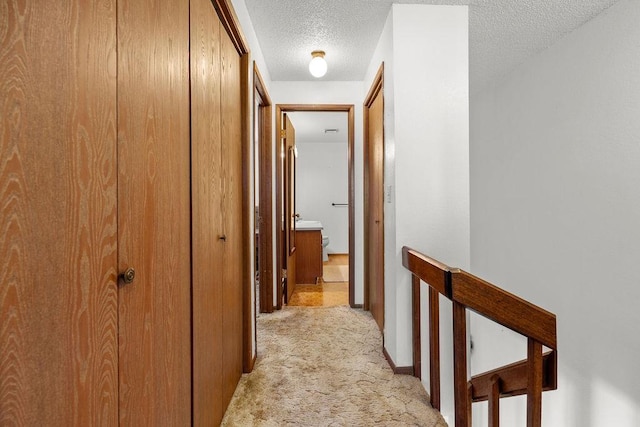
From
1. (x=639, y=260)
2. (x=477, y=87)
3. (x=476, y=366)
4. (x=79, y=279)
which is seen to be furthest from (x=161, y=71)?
(x=476, y=366)

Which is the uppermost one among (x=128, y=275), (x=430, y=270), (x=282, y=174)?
(x=282, y=174)

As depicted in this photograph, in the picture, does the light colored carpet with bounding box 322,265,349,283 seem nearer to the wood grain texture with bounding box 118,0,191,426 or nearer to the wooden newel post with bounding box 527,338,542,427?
the wooden newel post with bounding box 527,338,542,427

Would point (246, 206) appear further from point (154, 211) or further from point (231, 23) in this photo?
point (154, 211)

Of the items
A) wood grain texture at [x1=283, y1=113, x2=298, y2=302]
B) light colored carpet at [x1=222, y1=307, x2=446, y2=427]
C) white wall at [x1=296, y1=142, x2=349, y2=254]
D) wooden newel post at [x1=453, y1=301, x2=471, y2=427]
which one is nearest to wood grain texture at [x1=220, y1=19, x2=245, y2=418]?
light colored carpet at [x1=222, y1=307, x2=446, y2=427]

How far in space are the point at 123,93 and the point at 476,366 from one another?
13.3ft

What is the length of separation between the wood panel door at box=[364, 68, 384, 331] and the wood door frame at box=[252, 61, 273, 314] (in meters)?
0.90

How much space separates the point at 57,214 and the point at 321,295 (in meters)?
3.39

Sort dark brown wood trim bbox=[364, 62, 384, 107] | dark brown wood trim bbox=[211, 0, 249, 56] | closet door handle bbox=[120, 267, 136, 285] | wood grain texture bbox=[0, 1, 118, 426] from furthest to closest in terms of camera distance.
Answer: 1. dark brown wood trim bbox=[364, 62, 384, 107]
2. dark brown wood trim bbox=[211, 0, 249, 56]
3. closet door handle bbox=[120, 267, 136, 285]
4. wood grain texture bbox=[0, 1, 118, 426]

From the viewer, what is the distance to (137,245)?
85cm

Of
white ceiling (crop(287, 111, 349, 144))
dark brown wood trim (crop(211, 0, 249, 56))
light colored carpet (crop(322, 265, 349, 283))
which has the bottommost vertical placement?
light colored carpet (crop(322, 265, 349, 283))

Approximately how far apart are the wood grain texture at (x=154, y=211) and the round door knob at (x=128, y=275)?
13 millimetres

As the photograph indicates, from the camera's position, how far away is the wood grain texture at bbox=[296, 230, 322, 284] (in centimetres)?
429

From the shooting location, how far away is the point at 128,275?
0.78 meters

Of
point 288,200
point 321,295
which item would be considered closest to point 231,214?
point 288,200
